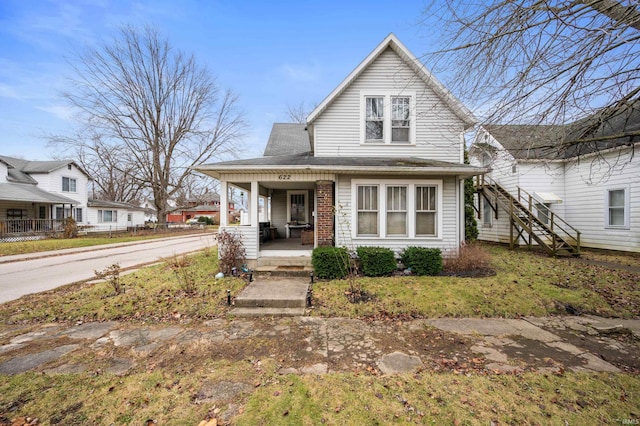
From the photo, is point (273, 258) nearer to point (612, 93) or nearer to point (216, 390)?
point (216, 390)

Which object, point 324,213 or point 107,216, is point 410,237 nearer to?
point 324,213

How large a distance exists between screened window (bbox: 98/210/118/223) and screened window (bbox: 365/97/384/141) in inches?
1376

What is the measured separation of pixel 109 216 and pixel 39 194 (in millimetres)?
9131

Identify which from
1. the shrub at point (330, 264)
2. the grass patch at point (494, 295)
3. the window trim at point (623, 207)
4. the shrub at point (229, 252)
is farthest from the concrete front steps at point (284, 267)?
the window trim at point (623, 207)

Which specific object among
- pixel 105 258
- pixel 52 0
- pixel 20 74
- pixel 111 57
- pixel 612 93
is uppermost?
pixel 111 57

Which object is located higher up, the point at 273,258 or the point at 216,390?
the point at 273,258

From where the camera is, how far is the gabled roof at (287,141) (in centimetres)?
1189

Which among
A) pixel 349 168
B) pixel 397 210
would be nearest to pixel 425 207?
pixel 397 210

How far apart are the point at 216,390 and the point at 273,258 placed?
17.6 ft

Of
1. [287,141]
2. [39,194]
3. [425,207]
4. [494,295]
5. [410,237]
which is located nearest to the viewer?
[494,295]

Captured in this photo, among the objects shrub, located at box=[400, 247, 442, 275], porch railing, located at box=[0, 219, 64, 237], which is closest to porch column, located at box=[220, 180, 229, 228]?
shrub, located at box=[400, 247, 442, 275]

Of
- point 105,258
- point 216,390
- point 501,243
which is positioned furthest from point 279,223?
point 501,243

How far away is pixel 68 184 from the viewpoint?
91.0ft

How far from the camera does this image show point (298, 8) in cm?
977
